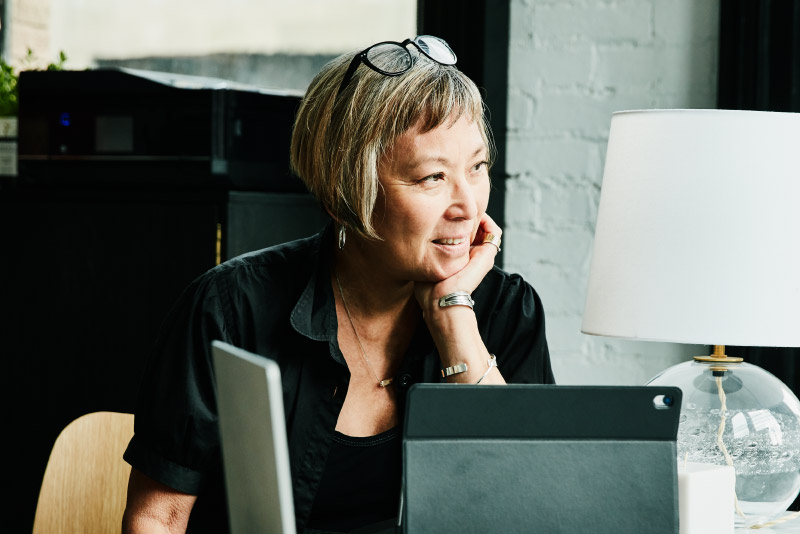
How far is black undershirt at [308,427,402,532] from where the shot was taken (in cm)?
133

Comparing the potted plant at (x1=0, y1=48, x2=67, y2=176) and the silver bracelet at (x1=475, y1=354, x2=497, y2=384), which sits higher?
the potted plant at (x1=0, y1=48, x2=67, y2=176)

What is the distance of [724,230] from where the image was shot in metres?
1.25

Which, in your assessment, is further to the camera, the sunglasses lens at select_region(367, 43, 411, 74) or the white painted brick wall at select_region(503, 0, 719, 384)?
the white painted brick wall at select_region(503, 0, 719, 384)

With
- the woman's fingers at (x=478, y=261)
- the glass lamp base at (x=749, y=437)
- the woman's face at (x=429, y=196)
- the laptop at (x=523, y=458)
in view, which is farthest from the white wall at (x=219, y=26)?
the laptop at (x=523, y=458)

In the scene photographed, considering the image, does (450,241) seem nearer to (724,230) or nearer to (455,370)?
(455,370)

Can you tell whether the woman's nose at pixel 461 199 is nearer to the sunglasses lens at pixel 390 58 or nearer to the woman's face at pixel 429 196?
the woman's face at pixel 429 196

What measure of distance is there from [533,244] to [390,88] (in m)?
0.81

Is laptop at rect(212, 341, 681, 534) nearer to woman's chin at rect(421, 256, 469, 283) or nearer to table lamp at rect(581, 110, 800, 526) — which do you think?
table lamp at rect(581, 110, 800, 526)

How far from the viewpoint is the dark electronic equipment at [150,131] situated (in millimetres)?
2076

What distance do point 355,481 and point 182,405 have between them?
25cm

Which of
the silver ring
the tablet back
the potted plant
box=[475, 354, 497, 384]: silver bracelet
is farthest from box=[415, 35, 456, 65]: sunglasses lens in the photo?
the potted plant

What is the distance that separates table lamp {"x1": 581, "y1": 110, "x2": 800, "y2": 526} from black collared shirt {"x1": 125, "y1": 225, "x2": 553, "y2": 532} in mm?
243

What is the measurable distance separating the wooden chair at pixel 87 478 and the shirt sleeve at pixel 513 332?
535 mm

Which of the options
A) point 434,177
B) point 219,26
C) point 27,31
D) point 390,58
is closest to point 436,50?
point 390,58
